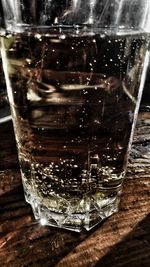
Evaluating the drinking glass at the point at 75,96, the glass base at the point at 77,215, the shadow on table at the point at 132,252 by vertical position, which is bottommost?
the glass base at the point at 77,215

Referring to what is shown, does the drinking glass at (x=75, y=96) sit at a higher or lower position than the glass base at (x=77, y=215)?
higher

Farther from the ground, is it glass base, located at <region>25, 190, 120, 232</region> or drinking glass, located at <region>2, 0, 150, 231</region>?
drinking glass, located at <region>2, 0, 150, 231</region>

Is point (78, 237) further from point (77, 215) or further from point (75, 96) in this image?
point (75, 96)

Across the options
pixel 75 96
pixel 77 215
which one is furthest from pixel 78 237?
pixel 75 96

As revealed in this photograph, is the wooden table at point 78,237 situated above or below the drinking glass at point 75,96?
below

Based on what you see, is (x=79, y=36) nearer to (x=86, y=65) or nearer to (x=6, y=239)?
(x=86, y=65)
